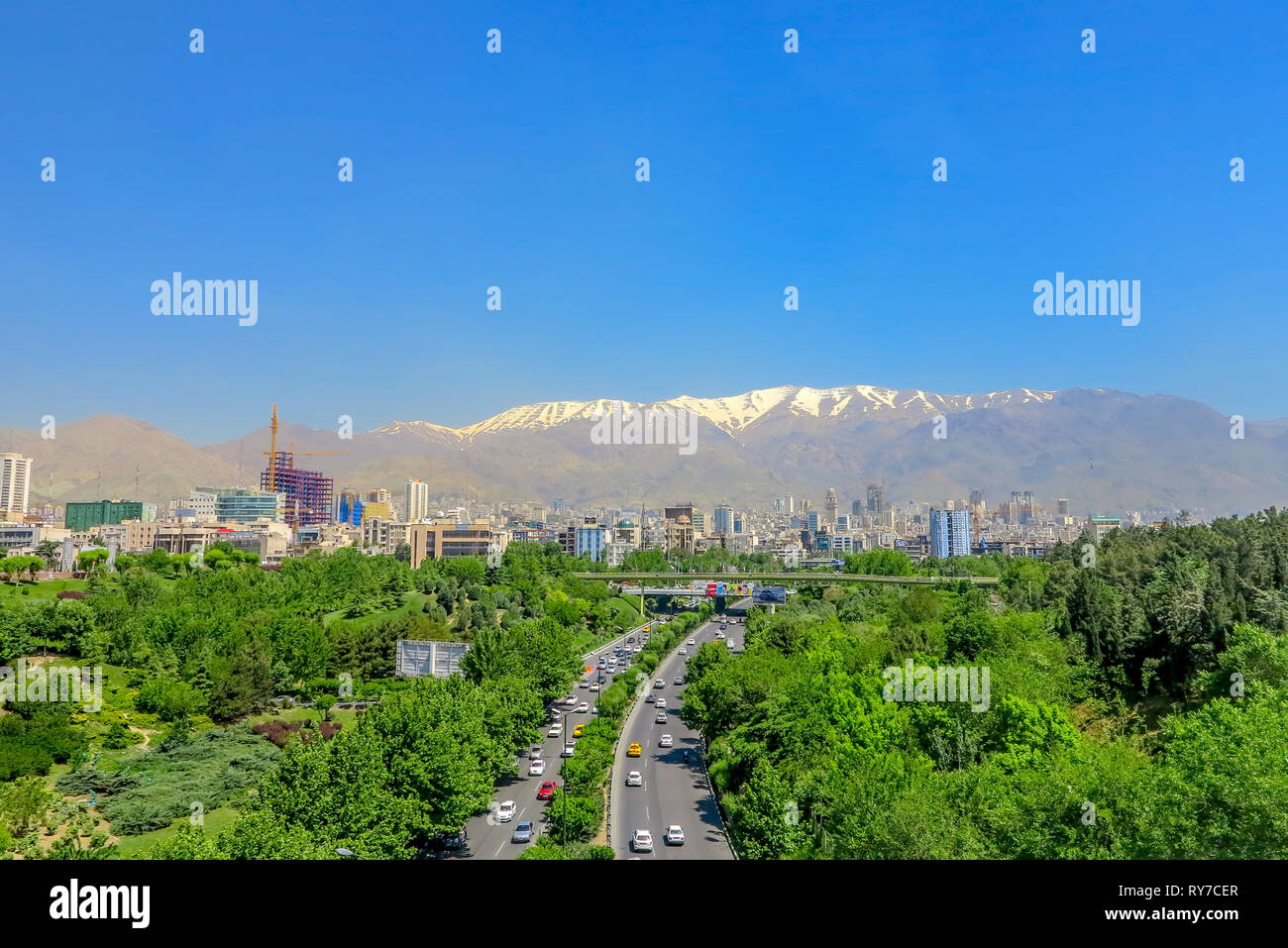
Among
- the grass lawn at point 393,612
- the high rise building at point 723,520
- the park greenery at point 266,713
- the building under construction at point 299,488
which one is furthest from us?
the high rise building at point 723,520

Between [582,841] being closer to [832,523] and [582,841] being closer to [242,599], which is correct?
[242,599]

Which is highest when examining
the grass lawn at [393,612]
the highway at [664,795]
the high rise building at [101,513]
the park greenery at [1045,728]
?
the high rise building at [101,513]

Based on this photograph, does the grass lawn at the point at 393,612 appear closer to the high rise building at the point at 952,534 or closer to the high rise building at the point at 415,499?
the high rise building at the point at 952,534

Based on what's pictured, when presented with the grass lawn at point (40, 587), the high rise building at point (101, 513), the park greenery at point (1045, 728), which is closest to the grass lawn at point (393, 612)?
the grass lawn at point (40, 587)

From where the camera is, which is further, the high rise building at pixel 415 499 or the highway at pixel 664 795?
the high rise building at pixel 415 499

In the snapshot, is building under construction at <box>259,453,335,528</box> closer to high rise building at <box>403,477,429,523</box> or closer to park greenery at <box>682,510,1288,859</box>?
high rise building at <box>403,477,429,523</box>
